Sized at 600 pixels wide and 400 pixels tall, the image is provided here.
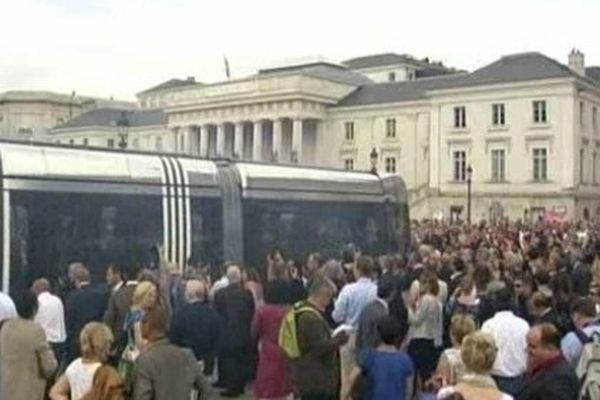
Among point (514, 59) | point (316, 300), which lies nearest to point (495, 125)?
point (514, 59)

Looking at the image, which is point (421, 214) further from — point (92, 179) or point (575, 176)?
point (92, 179)

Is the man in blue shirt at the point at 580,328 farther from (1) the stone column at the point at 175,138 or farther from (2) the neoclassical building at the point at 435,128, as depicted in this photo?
(1) the stone column at the point at 175,138

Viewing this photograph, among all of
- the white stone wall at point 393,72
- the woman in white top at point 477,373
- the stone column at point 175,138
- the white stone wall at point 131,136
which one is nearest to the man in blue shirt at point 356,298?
the woman in white top at point 477,373

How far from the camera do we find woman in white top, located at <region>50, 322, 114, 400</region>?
241 inches

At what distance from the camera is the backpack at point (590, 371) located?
700cm

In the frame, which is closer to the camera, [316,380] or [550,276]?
[316,380]

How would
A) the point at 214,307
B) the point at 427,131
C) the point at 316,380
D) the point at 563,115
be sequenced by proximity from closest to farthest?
1. the point at 316,380
2. the point at 214,307
3. the point at 563,115
4. the point at 427,131

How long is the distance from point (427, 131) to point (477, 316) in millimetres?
72047

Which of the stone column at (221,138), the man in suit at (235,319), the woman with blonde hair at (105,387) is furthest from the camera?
the stone column at (221,138)

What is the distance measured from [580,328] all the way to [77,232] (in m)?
8.56

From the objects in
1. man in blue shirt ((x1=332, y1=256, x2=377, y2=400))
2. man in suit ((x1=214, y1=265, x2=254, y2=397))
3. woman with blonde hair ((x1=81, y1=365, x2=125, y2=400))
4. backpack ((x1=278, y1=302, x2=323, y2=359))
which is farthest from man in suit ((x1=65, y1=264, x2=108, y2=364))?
woman with blonde hair ((x1=81, y1=365, x2=125, y2=400))

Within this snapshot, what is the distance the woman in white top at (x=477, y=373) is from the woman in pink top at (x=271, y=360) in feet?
11.6

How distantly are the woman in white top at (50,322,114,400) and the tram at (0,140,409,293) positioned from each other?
23.1 feet

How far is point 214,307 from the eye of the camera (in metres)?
12.2
